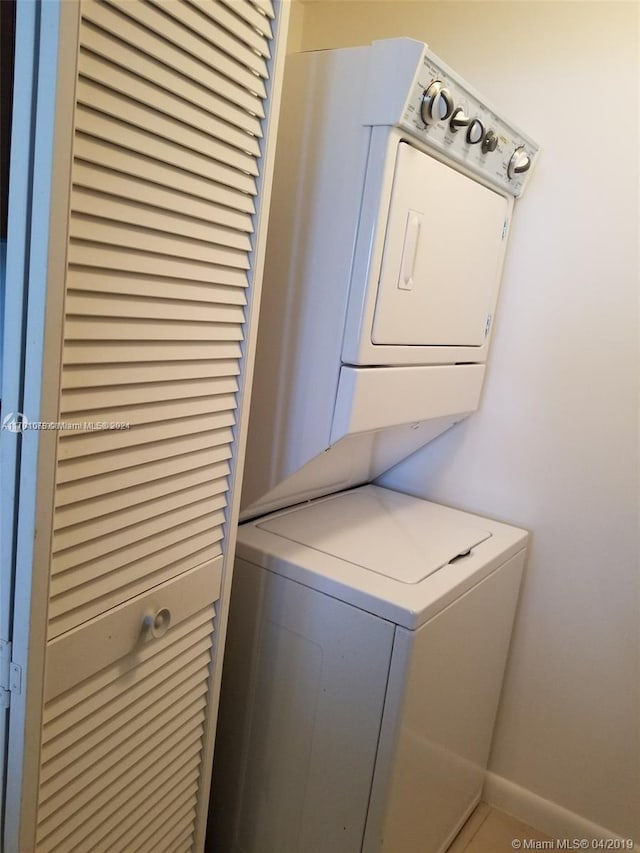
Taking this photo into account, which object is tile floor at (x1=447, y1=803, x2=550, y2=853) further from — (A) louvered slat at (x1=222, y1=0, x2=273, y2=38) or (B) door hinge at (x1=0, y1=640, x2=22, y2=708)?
(A) louvered slat at (x1=222, y1=0, x2=273, y2=38)

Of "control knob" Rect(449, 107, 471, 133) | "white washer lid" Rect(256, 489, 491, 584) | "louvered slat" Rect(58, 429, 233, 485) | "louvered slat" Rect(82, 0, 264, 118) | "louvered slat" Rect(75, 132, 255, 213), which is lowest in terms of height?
"white washer lid" Rect(256, 489, 491, 584)

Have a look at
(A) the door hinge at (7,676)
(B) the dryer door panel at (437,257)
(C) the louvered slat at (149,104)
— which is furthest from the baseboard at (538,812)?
(C) the louvered slat at (149,104)

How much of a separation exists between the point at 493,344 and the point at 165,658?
156 cm

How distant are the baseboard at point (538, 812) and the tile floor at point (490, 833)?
0.03m

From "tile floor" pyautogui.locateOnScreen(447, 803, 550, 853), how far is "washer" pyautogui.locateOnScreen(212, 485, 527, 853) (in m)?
0.17

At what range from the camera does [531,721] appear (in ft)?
7.88

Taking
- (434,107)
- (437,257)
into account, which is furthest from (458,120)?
(437,257)

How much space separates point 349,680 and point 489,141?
5.01ft

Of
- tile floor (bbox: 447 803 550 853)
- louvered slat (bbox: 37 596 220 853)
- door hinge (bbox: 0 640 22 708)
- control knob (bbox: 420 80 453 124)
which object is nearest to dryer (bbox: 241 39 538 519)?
control knob (bbox: 420 80 453 124)

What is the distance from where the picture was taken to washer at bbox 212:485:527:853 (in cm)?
165

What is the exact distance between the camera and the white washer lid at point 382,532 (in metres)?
1.85

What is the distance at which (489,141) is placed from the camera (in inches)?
72.9

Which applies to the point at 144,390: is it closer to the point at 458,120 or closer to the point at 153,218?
the point at 153,218

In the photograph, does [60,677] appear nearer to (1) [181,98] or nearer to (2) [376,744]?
(2) [376,744]
